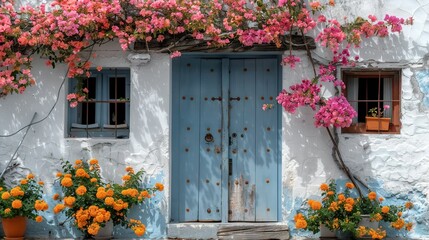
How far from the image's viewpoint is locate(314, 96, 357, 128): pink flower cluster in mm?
6844

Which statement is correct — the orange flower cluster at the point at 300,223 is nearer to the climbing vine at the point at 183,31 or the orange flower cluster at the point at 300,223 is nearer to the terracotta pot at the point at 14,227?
the climbing vine at the point at 183,31

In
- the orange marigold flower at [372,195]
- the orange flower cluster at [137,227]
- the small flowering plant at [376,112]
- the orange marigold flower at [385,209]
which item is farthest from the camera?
the small flowering plant at [376,112]

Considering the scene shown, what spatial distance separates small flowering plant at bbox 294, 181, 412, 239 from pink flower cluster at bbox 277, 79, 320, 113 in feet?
3.06

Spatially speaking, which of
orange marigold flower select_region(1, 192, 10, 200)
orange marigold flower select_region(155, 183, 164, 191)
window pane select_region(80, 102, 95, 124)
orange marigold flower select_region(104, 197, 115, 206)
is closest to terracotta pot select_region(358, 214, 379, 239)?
orange marigold flower select_region(155, 183, 164, 191)

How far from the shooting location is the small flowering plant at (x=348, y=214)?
6.78m

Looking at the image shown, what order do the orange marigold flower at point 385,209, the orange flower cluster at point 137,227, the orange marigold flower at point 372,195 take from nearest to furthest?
the orange flower cluster at point 137,227 < the orange marigold flower at point 385,209 < the orange marigold flower at point 372,195

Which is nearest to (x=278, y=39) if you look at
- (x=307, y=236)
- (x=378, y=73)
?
(x=378, y=73)

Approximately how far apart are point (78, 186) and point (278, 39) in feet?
9.03

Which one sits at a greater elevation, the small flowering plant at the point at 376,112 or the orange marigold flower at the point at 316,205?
the small flowering plant at the point at 376,112

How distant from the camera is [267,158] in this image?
24.8 feet

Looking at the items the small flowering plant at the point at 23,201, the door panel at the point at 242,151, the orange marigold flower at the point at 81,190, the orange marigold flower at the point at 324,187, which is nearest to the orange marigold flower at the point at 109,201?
the orange marigold flower at the point at 81,190

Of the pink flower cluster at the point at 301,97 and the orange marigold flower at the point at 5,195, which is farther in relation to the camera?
the pink flower cluster at the point at 301,97

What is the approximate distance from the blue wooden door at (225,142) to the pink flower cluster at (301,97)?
22.6 inches

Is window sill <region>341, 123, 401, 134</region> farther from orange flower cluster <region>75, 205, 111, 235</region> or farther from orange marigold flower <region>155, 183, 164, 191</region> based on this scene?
orange flower cluster <region>75, 205, 111, 235</region>
